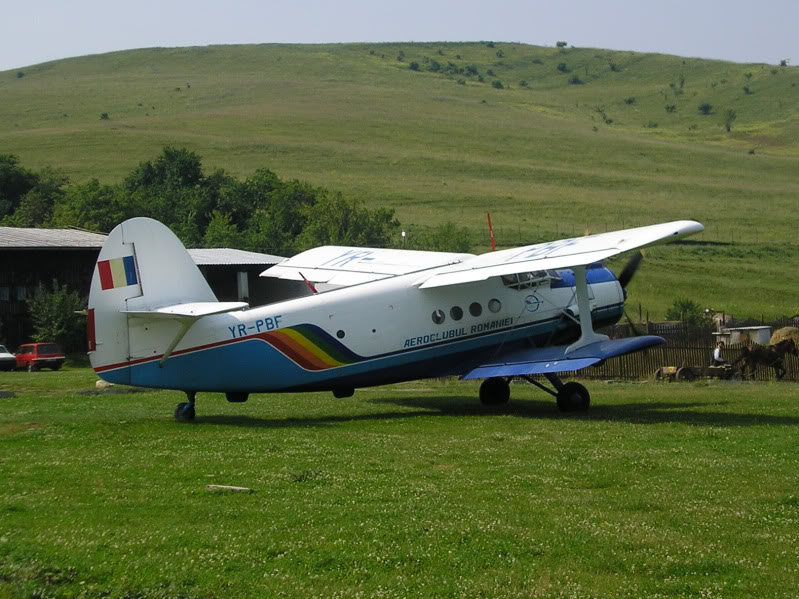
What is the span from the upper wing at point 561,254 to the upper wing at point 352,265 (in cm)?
270

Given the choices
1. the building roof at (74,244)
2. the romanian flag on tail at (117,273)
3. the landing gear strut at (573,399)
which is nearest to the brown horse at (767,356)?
the landing gear strut at (573,399)

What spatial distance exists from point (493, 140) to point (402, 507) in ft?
392

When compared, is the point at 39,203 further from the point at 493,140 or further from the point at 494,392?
the point at 494,392

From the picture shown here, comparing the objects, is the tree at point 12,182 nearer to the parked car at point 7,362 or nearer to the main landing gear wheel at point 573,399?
the parked car at point 7,362

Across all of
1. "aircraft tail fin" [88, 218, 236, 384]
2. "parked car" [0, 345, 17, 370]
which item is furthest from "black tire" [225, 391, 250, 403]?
"parked car" [0, 345, 17, 370]

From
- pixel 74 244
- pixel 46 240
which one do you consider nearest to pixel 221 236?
pixel 46 240

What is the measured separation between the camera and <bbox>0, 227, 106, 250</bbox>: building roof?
165ft

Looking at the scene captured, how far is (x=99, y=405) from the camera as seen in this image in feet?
73.2

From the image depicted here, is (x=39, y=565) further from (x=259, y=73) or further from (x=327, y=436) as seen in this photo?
(x=259, y=73)

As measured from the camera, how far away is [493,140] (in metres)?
128

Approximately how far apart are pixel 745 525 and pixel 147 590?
5.62 metres

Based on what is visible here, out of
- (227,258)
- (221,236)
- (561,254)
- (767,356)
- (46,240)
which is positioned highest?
(221,236)

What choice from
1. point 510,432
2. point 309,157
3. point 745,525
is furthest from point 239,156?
point 745,525

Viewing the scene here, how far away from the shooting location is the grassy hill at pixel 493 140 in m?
84.1
